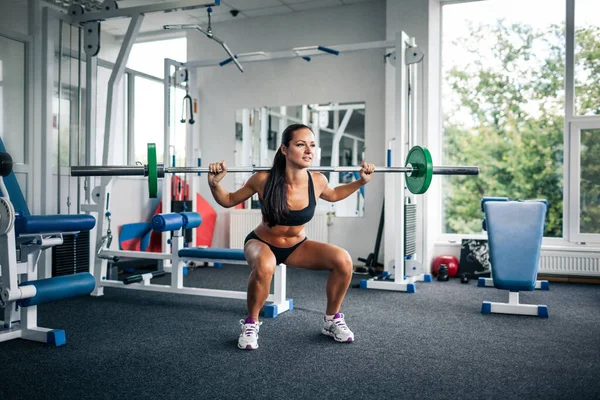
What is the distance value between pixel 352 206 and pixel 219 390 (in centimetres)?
379

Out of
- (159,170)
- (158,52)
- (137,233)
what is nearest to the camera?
(159,170)

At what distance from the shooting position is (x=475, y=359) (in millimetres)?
2393

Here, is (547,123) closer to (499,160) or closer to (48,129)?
(499,160)

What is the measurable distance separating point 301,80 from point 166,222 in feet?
9.07

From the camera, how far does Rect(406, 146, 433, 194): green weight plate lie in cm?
259

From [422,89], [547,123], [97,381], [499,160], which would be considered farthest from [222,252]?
[547,123]

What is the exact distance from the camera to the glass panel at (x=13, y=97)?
14.2 ft

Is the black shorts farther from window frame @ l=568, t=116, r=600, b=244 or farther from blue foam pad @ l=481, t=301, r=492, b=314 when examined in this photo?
window frame @ l=568, t=116, r=600, b=244

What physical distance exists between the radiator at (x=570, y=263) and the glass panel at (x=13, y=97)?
4.67 m

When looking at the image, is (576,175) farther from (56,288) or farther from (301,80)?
(56,288)

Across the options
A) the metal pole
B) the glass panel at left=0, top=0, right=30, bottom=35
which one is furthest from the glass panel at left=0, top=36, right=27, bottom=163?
the metal pole

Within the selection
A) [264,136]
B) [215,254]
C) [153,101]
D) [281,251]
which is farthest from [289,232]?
[153,101]

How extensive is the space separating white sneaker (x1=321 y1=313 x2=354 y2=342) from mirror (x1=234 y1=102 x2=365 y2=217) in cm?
292

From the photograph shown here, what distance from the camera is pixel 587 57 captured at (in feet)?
16.1
